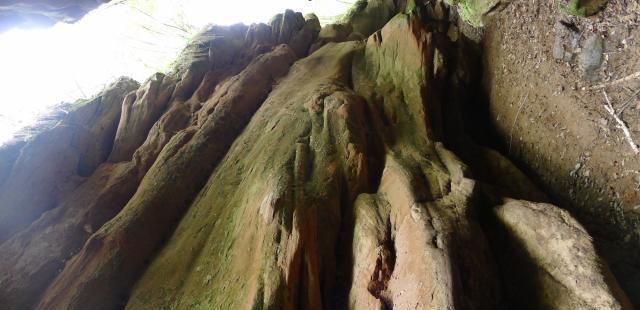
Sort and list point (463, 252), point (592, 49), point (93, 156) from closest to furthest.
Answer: point (463, 252)
point (592, 49)
point (93, 156)

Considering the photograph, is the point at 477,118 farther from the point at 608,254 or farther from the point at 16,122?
the point at 16,122

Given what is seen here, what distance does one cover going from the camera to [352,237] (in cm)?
476

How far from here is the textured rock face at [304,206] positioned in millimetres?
3938

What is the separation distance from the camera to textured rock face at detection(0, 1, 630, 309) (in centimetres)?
394

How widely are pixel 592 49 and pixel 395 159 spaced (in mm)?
3199

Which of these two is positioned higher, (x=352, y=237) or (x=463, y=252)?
(x=463, y=252)

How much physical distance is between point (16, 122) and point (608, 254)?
1105cm

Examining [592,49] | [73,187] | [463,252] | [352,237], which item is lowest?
[73,187]

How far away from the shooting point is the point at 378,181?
18.2 ft

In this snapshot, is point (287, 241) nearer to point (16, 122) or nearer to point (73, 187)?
point (73, 187)

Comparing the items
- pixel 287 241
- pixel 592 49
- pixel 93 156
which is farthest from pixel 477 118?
pixel 93 156

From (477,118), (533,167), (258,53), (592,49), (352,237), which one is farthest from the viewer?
(258,53)

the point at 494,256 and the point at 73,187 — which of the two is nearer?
the point at 494,256

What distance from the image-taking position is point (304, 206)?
189 inches
